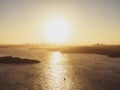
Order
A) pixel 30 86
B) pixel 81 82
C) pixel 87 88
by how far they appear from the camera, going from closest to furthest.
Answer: pixel 87 88 < pixel 30 86 < pixel 81 82

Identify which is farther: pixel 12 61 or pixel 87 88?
pixel 12 61

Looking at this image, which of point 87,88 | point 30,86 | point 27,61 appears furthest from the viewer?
point 27,61

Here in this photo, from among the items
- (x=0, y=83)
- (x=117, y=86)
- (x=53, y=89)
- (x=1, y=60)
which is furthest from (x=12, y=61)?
(x=117, y=86)

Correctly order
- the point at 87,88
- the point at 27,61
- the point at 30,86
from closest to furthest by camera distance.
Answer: the point at 87,88
the point at 30,86
the point at 27,61

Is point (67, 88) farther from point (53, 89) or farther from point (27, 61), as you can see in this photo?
point (27, 61)

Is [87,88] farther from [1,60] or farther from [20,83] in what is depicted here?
[1,60]

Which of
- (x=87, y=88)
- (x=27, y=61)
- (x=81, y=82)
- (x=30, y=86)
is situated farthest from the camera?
(x=27, y=61)

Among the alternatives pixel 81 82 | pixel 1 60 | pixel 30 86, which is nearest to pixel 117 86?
pixel 81 82

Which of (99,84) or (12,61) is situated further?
(12,61)

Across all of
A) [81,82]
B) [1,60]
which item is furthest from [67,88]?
[1,60]
